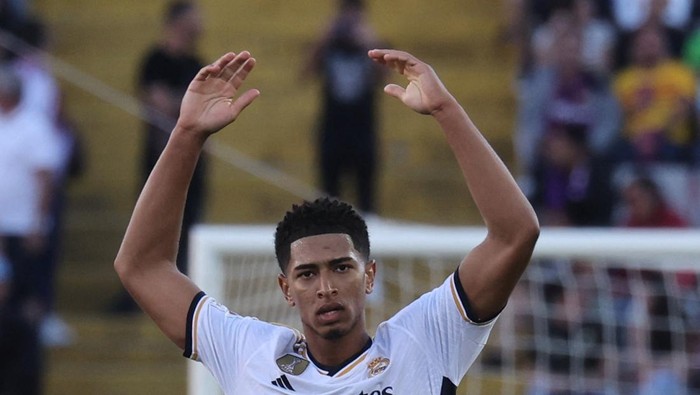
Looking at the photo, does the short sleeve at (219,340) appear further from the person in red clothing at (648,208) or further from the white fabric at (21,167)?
the white fabric at (21,167)

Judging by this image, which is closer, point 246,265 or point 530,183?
point 246,265

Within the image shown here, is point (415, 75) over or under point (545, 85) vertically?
under

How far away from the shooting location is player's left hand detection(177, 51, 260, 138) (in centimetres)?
414

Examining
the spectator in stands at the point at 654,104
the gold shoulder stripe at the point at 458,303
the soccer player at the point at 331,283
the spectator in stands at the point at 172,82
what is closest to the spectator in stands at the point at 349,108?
the spectator in stands at the point at 172,82

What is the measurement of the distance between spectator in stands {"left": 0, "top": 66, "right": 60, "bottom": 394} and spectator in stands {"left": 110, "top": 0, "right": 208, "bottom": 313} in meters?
0.79

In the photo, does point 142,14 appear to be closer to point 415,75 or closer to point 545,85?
point 545,85

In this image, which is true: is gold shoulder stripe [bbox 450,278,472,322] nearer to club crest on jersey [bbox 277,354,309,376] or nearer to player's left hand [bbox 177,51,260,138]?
club crest on jersey [bbox 277,354,309,376]

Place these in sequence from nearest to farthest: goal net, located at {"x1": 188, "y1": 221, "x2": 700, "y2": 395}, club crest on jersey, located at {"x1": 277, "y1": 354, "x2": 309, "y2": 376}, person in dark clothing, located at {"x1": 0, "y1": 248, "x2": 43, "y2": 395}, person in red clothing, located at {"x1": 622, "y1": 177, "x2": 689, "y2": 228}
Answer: club crest on jersey, located at {"x1": 277, "y1": 354, "x2": 309, "y2": 376} < goal net, located at {"x1": 188, "y1": 221, "x2": 700, "y2": 395} < person in red clothing, located at {"x1": 622, "y1": 177, "x2": 689, "y2": 228} < person in dark clothing, located at {"x1": 0, "y1": 248, "x2": 43, "y2": 395}

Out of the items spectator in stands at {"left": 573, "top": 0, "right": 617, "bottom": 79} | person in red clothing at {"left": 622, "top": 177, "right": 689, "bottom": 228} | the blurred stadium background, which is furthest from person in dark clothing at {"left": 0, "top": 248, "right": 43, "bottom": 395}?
spectator in stands at {"left": 573, "top": 0, "right": 617, "bottom": 79}

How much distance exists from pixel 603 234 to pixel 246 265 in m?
1.67

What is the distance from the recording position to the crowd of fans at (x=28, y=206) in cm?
959

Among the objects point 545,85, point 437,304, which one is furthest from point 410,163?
point 437,304

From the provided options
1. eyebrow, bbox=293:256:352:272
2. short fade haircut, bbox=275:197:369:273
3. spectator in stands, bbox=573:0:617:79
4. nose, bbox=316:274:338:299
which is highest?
spectator in stands, bbox=573:0:617:79

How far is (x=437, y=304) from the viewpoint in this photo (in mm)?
4133
